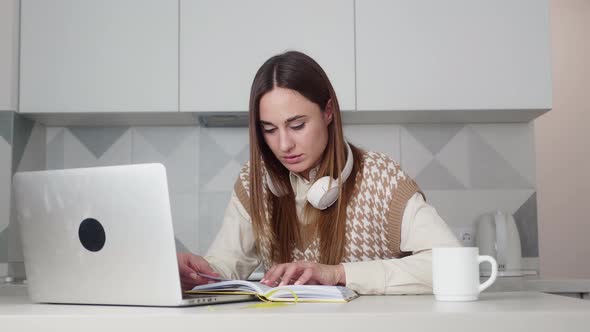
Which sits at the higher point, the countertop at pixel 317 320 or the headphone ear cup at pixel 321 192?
the headphone ear cup at pixel 321 192

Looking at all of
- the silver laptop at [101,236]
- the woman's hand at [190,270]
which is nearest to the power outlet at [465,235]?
the woman's hand at [190,270]

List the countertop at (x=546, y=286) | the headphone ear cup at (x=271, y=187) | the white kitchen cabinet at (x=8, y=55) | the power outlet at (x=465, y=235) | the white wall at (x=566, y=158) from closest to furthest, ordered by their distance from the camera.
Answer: the headphone ear cup at (x=271, y=187)
the countertop at (x=546, y=286)
the white kitchen cabinet at (x=8, y=55)
the power outlet at (x=465, y=235)
the white wall at (x=566, y=158)

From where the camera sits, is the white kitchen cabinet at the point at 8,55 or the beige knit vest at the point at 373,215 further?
the white kitchen cabinet at the point at 8,55

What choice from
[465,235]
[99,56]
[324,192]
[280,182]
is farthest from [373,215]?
[99,56]

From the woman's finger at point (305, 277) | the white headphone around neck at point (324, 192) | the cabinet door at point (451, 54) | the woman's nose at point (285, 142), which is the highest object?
the cabinet door at point (451, 54)

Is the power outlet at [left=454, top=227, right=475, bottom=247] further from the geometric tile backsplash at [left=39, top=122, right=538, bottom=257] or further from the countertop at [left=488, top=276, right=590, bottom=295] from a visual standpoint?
the countertop at [left=488, top=276, right=590, bottom=295]

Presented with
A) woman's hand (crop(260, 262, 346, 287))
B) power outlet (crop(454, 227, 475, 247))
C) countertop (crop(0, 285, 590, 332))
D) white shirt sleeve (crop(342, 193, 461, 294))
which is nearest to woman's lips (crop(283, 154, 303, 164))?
white shirt sleeve (crop(342, 193, 461, 294))

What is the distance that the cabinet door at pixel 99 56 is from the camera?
262 cm

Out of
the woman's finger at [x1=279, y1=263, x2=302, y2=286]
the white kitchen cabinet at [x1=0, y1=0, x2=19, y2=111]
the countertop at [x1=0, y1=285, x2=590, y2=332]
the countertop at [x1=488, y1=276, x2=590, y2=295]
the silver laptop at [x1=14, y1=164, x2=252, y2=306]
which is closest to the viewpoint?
the countertop at [x1=0, y1=285, x2=590, y2=332]

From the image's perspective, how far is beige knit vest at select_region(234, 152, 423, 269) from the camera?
1.68 metres

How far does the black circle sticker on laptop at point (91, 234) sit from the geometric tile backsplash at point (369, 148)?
6.08 ft

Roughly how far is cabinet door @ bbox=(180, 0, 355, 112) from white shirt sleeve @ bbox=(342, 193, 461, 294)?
111 cm

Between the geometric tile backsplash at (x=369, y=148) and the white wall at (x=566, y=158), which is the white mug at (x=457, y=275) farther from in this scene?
the white wall at (x=566, y=158)

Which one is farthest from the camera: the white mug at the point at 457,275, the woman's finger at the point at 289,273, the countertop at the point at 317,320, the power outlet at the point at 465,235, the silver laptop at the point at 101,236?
the power outlet at the point at 465,235
